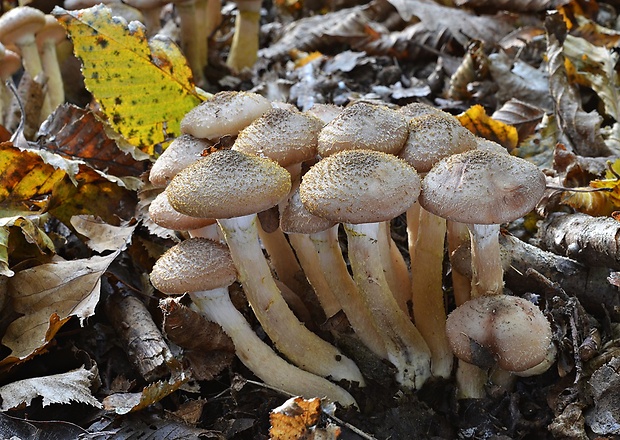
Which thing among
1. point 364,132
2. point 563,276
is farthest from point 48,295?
point 563,276

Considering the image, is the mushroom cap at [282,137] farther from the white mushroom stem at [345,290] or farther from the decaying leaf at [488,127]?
the decaying leaf at [488,127]

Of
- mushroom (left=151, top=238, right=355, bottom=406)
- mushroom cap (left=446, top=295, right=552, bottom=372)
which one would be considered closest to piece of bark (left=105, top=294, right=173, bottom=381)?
mushroom (left=151, top=238, right=355, bottom=406)

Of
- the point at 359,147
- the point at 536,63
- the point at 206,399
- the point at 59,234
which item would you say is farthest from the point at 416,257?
the point at 536,63

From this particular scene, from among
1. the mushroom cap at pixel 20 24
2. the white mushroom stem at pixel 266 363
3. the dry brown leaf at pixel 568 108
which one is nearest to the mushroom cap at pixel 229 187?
the white mushroom stem at pixel 266 363

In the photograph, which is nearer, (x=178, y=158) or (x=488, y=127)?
(x=178, y=158)

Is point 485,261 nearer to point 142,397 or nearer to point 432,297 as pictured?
point 432,297
